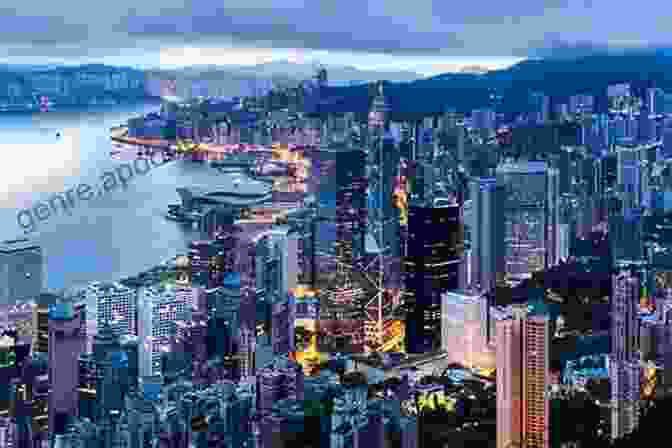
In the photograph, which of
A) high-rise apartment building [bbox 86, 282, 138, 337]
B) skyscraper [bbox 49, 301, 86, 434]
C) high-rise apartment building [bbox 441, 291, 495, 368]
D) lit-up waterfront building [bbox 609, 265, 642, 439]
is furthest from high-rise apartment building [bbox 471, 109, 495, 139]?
skyscraper [bbox 49, 301, 86, 434]

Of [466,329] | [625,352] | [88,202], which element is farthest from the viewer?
[466,329]

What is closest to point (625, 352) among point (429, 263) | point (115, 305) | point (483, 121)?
point (429, 263)

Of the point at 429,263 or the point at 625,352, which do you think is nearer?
the point at 625,352

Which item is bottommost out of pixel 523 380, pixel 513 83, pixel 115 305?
pixel 523 380

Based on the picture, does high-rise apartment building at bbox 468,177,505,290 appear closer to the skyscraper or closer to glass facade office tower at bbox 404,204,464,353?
glass facade office tower at bbox 404,204,464,353

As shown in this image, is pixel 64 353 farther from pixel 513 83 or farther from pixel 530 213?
pixel 530 213

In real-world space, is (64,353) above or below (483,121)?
below

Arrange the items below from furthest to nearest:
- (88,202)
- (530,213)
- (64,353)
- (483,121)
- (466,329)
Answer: (530,213), (483,121), (466,329), (88,202), (64,353)
